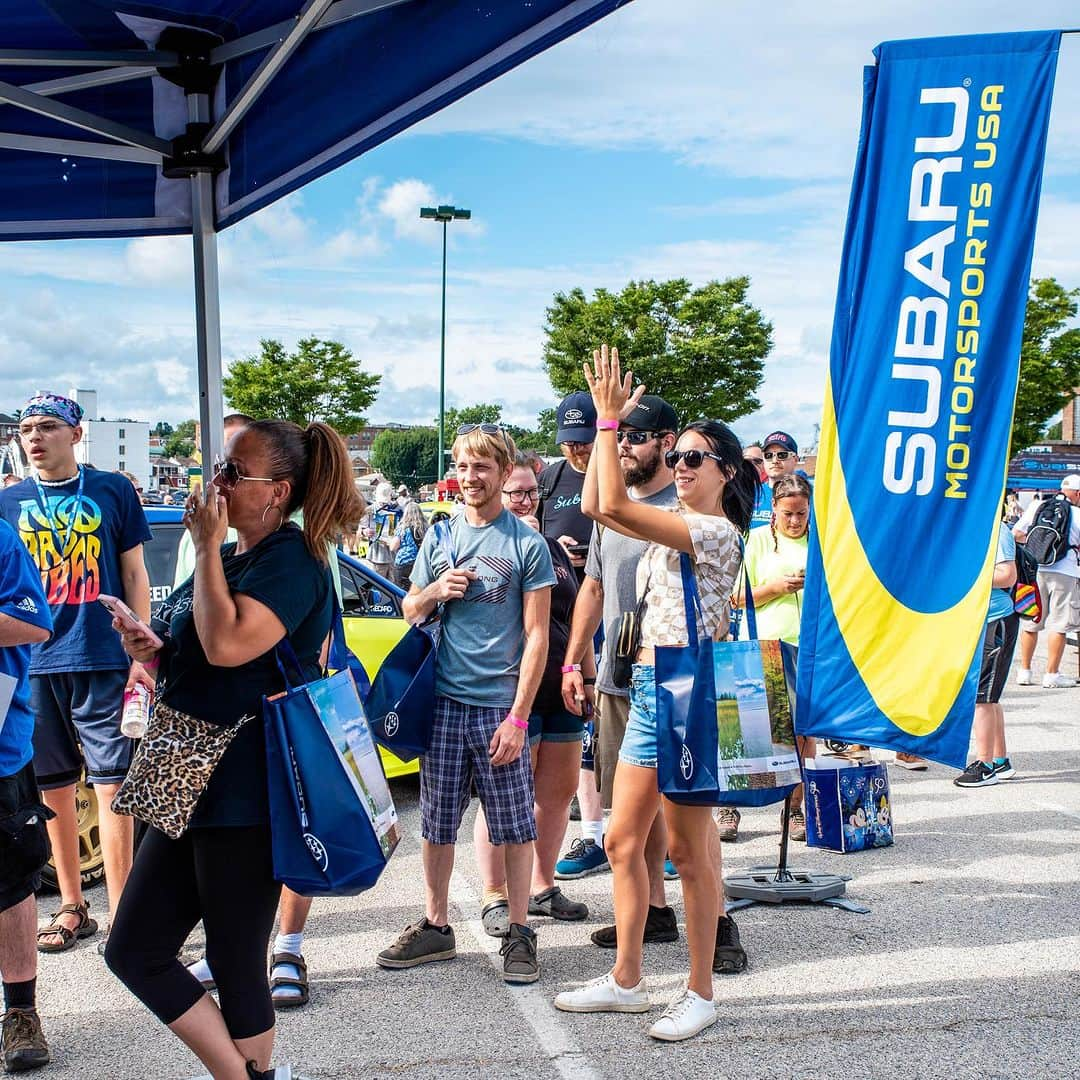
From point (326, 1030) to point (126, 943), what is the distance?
1.24m

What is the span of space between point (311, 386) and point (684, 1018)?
3982cm

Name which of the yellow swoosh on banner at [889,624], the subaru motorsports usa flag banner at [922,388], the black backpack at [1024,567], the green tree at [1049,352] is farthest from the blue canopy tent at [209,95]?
the green tree at [1049,352]

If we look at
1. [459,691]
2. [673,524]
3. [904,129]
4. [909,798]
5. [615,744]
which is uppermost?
[904,129]

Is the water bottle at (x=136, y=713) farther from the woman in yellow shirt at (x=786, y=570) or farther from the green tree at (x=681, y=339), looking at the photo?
the green tree at (x=681, y=339)

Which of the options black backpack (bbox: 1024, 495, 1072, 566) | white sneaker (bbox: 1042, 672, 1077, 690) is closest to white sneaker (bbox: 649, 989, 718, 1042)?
white sneaker (bbox: 1042, 672, 1077, 690)

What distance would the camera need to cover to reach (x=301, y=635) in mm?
2924

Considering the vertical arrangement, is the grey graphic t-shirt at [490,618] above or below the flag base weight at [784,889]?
above

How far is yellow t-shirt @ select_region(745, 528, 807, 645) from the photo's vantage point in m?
6.00

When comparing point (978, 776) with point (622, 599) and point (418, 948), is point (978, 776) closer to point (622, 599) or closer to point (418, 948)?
point (622, 599)

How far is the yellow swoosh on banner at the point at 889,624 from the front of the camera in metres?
3.82

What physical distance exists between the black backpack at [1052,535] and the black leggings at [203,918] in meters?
9.97

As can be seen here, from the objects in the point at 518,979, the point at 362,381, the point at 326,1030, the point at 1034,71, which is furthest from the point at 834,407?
the point at 362,381

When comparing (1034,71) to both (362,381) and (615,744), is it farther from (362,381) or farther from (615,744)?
(362,381)

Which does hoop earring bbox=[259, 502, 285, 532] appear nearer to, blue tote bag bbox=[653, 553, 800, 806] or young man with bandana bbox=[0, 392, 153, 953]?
blue tote bag bbox=[653, 553, 800, 806]
